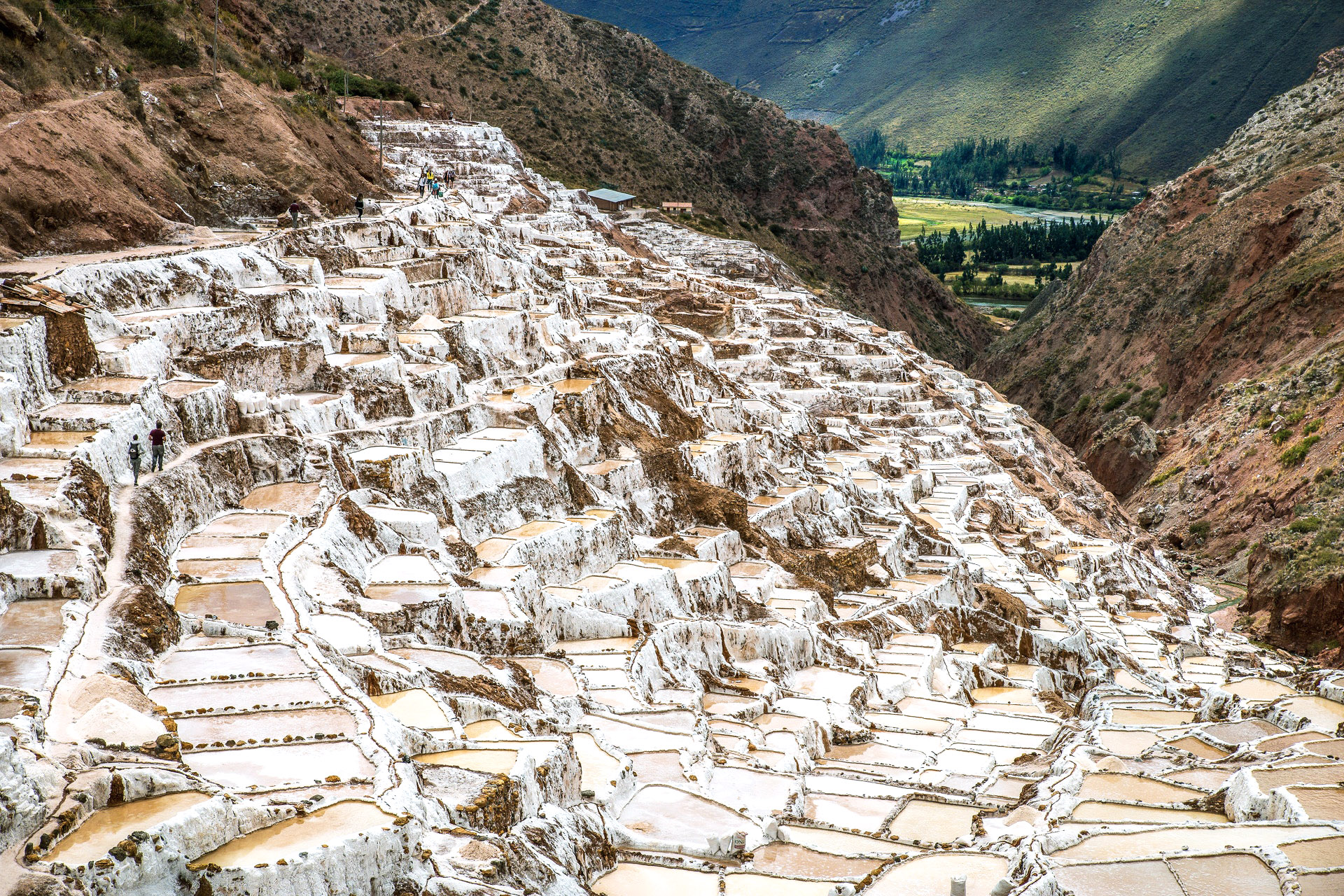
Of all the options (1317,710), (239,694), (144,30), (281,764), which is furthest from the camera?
(144,30)

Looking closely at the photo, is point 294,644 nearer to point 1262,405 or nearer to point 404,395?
point 404,395

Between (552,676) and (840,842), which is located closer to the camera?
(840,842)

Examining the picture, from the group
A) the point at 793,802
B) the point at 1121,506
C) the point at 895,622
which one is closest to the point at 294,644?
the point at 793,802

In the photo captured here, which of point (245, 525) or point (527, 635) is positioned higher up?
point (245, 525)

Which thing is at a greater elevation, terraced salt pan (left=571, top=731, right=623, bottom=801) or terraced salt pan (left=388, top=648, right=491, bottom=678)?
terraced salt pan (left=388, top=648, right=491, bottom=678)

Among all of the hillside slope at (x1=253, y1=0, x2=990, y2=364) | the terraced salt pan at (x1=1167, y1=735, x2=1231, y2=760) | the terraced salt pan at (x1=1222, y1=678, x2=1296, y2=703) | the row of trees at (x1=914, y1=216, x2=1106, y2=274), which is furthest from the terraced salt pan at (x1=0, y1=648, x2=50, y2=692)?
the row of trees at (x1=914, y1=216, x2=1106, y2=274)

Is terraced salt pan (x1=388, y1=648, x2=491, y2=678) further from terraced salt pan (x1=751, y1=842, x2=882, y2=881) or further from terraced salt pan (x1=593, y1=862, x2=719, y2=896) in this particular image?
terraced salt pan (x1=751, y1=842, x2=882, y2=881)

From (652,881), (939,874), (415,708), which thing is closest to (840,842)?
(939,874)

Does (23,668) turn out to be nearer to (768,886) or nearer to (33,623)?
(33,623)
